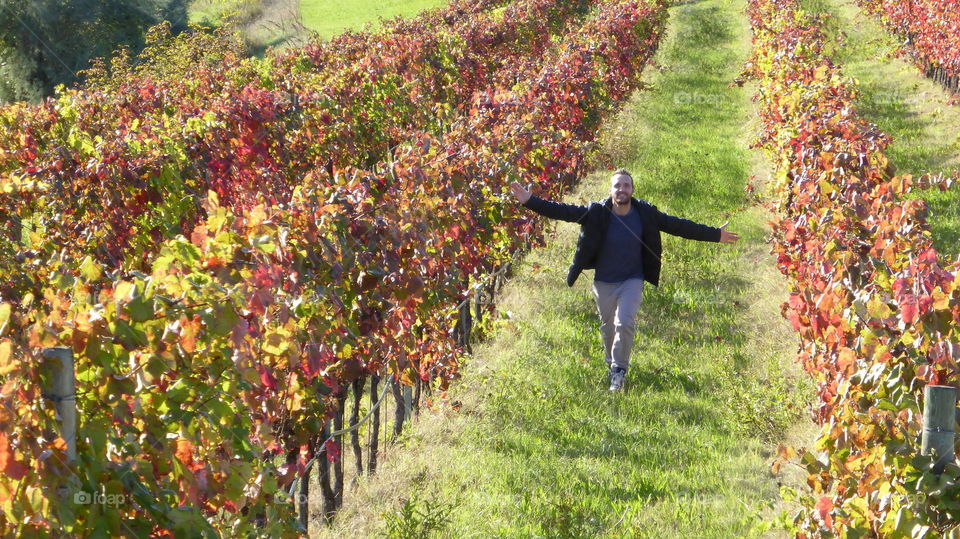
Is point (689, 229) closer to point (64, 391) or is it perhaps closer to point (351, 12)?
point (64, 391)

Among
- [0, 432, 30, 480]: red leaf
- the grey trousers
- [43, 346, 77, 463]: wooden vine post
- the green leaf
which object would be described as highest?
the green leaf

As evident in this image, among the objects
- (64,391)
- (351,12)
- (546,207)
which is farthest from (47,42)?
(64,391)

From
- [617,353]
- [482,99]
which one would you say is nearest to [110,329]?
[617,353]

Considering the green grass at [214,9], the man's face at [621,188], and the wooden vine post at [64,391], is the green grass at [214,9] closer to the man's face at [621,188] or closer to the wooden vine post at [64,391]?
the man's face at [621,188]

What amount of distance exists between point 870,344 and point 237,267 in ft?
7.28

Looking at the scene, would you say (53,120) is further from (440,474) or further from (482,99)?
(440,474)

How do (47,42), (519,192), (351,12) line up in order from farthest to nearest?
(351,12), (47,42), (519,192)

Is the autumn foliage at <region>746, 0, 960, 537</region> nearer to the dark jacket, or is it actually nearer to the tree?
the dark jacket

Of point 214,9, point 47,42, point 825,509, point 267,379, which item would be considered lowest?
point 825,509

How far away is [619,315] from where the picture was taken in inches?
248

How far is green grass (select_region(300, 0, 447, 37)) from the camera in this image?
145 feet

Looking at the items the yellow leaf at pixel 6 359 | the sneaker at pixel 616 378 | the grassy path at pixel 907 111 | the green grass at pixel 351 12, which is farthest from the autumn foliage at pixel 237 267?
the green grass at pixel 351 12

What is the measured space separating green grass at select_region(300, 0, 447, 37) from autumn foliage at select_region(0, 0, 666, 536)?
31798 millimetres

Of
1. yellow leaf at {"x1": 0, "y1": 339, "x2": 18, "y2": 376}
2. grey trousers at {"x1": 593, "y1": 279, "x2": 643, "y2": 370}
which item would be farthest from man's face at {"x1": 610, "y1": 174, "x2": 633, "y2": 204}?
yellow leaf at {"x1": 0, "y1": 339, "x2": 18, "y2": 376}
